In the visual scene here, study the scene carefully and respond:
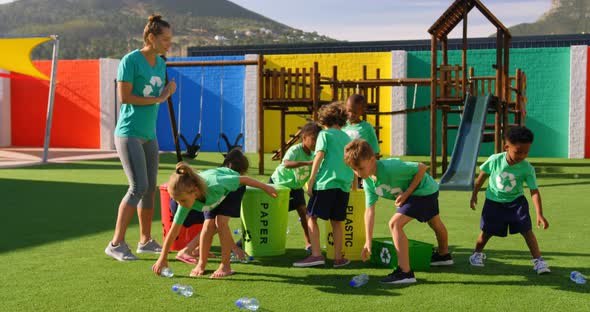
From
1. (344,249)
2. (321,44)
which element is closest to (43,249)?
(344,249)

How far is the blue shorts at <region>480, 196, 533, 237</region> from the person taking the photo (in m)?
5.60

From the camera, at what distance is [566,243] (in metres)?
6.67

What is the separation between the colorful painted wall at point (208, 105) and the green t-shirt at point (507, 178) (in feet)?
59.2

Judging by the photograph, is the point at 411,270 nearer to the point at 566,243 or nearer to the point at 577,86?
the point at 566,243

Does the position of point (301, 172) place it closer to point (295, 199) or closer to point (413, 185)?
point (295, 199)

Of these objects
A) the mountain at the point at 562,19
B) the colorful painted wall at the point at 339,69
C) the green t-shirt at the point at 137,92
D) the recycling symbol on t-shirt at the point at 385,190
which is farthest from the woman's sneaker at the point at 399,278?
the mountain at the point at 562,19

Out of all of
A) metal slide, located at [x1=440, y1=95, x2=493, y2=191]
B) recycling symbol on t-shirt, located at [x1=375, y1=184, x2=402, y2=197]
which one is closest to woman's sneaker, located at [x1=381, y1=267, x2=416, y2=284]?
recycling symbol on t-shirt, located at [x1=375, y1=184, x2=402, y2=197]


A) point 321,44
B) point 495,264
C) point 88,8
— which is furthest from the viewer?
point 88,8

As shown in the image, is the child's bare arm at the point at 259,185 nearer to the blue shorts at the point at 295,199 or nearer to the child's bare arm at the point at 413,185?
the child's bare arm at the point at 413,185

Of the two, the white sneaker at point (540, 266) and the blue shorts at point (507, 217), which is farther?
the blue shorts at point (507, 217)

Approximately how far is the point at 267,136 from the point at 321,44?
4722mm

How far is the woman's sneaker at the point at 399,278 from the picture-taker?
5.07 meters

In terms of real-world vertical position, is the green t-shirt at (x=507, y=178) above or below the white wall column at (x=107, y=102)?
below

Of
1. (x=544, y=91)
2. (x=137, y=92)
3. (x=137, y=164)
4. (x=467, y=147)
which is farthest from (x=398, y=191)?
(x=544, y=91)
